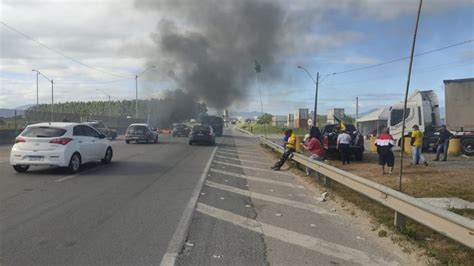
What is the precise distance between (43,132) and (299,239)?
29.6ft

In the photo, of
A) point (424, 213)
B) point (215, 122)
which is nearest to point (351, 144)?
point (424, 213)

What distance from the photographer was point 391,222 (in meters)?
6.95

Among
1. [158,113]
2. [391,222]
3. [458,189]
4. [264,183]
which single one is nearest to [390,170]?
[458,189]

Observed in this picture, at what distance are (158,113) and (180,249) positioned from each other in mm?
63071

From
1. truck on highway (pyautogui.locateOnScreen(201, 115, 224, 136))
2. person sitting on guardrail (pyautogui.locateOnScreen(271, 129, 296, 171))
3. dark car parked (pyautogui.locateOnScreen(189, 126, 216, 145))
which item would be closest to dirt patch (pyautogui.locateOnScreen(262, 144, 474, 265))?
person sitting on guardrail (pyautogui.locateOnScreen(271, 129, 296, 171))

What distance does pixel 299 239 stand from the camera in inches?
240

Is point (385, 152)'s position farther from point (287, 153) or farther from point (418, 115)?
point (418, 115)

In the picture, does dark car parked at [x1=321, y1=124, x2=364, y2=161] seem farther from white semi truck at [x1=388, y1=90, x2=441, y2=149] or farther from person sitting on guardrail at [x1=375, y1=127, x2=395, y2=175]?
white semi truck at [x1=388, y1=90, x2=441, y2=149]

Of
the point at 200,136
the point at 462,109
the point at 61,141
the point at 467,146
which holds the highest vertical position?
the point at 462,109

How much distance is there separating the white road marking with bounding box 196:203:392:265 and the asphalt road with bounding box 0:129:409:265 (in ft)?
0.04

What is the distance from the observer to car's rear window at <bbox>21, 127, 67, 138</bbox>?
1254 cm

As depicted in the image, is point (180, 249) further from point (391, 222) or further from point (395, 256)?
point (391, 222)

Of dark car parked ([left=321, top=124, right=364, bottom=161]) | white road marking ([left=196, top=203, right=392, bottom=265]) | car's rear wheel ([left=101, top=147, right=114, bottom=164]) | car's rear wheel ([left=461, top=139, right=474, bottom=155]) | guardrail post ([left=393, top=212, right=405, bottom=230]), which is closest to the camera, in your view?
white road marking ([left=196, top=203, right=392, bottom=265])

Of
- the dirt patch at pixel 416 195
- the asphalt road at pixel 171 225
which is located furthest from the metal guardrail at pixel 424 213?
the asphalt road at pixel 171 225
